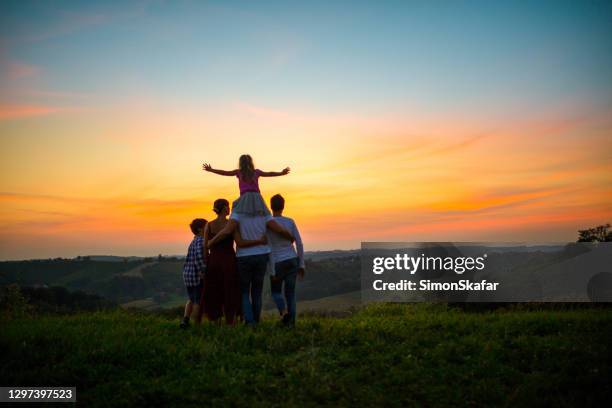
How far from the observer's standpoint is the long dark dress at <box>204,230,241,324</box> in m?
11.9

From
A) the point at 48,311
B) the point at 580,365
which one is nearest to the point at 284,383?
the point at 580,365

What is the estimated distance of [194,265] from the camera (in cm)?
1190

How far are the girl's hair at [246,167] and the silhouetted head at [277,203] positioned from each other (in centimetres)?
83

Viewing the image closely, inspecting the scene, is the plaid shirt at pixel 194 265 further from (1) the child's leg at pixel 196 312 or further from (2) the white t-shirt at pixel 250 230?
(2) the white t-shirt at pixel 250 230

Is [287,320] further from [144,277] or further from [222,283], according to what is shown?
[144,277]

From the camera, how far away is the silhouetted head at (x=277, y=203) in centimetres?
1187

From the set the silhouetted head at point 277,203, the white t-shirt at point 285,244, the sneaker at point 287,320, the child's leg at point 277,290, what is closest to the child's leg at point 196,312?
the child's leg at point 277,290

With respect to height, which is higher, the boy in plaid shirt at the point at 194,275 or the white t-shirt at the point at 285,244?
the white t-shirt at the point at 285,244

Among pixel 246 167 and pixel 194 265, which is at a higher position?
pixel 246 167

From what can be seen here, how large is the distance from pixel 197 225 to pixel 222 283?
1.45 meters

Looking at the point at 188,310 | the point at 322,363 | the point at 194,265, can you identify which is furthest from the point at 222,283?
the point at 322,363

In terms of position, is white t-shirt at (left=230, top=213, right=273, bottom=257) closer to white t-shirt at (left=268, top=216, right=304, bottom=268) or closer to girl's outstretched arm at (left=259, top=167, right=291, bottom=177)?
white t-shirt at (left=268, top=216, right=304, bottom=268)

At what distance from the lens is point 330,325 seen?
12141mm

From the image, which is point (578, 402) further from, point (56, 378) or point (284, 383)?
point (56, 378)
